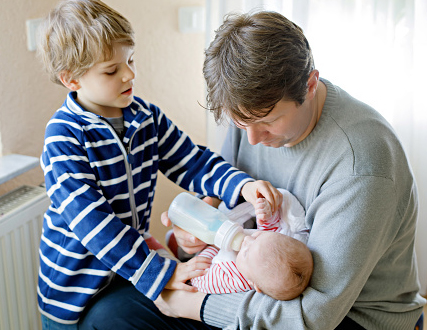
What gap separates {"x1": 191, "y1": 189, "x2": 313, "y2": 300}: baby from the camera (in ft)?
3.83

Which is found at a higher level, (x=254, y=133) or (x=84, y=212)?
(x=254, y=133)

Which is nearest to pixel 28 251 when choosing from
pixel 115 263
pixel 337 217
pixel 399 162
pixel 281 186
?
pixel 115 263

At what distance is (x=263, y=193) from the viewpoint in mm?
1364

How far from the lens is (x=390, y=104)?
76.7 inches

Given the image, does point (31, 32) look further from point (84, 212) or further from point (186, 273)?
point (186, 273)

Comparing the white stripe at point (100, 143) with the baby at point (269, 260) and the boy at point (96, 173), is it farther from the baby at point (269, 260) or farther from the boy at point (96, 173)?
the baby at point (269, 260)

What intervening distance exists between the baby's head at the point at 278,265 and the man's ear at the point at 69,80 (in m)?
0.61

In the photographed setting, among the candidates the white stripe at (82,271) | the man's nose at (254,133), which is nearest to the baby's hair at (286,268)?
the man's nose at (254,133)

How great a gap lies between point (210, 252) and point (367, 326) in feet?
1.45

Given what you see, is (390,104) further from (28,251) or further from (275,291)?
(28,251)

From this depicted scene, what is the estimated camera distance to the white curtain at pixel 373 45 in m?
1.81

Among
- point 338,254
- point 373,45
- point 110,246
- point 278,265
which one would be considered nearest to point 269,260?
point 278,265

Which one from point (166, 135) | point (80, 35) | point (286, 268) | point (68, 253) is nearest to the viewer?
point (286, 268)

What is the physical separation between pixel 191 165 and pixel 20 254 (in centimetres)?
58
